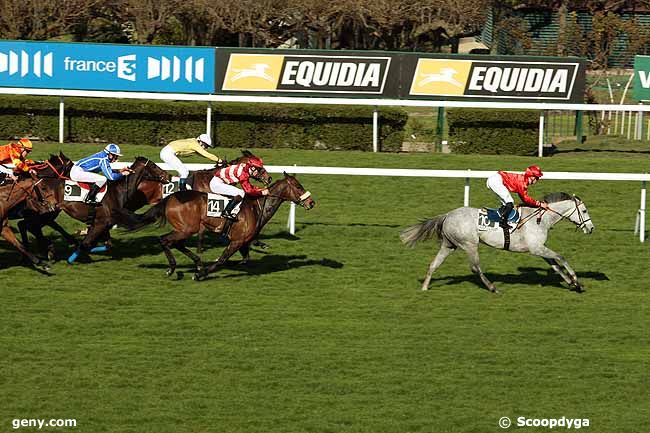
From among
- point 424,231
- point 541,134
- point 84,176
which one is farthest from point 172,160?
point 541,134

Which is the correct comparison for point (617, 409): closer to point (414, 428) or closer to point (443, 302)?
point (414, 428)

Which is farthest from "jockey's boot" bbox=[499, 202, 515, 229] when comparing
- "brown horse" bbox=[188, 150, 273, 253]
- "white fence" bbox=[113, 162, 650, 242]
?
"brown horse" bbox=[188, 150, 273, 253]

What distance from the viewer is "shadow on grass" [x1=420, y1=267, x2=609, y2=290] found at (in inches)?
482

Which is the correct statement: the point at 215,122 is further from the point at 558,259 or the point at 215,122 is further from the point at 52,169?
the point at 558,259

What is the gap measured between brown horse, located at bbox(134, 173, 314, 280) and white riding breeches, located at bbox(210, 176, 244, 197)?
0.23 meters

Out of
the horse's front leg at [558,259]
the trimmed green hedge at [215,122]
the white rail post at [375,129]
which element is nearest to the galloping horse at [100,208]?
the horse's front leg at [558,259]

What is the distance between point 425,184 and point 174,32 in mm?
14342

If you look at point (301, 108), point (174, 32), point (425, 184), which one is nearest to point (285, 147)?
point (301, 108)

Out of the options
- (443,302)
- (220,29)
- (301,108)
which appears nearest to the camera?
(443,302)

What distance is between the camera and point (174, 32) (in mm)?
29484

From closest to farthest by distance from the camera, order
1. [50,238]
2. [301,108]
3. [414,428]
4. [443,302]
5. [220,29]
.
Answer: [414,428], [443,302], [50,238], [301,108], [220,29]

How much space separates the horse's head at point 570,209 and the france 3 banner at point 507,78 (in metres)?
9.07

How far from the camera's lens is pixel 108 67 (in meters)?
20.8

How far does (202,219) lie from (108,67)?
9.71 metres
